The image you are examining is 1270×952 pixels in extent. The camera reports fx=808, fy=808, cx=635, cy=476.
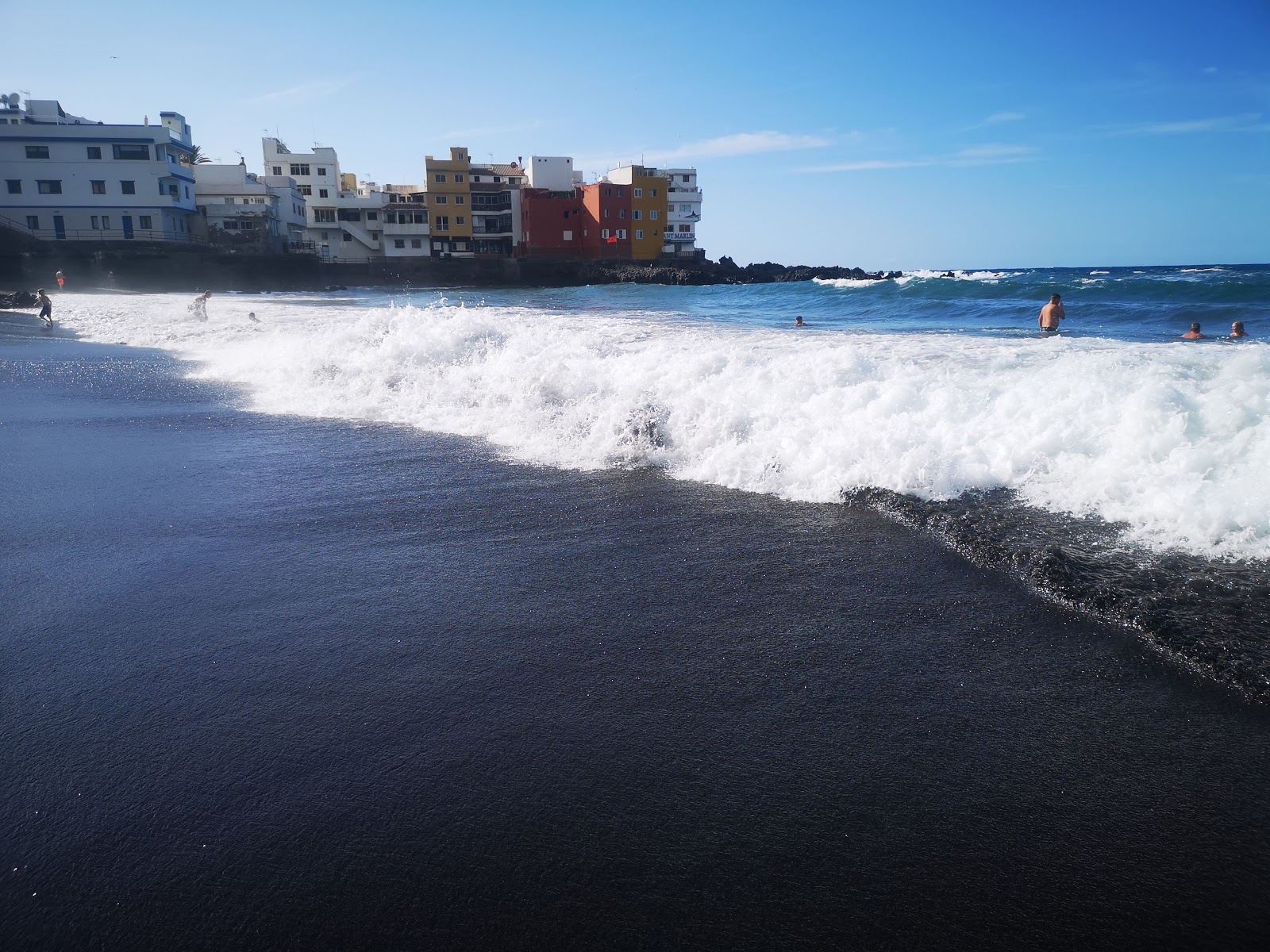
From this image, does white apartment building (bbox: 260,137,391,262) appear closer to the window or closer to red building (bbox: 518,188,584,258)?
red building (bbox: 518,188,584,258)

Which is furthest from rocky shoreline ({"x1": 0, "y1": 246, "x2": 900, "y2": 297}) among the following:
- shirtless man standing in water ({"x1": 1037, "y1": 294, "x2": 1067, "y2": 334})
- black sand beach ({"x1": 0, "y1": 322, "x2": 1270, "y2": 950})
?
shirtless man standing in water ({"x1": 1037, "y1": 294, "x2": 1067, "y2": 334})

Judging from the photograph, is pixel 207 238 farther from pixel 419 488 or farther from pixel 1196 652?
pixel 1196 652

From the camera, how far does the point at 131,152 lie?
50344 millimetres

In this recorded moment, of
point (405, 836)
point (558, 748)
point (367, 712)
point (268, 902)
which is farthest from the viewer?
point (367, 712)

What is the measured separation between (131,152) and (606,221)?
33.6m

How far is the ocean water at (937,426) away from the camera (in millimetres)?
4809

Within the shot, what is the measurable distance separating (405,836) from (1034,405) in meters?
6.12

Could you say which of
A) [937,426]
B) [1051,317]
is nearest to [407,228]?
[1051,317]

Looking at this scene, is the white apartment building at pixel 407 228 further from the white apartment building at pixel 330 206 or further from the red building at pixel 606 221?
the red building at pixel 606 221

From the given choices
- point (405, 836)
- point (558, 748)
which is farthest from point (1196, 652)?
point (405, 836)

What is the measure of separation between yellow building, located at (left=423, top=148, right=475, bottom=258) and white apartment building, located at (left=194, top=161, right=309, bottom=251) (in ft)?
32.9

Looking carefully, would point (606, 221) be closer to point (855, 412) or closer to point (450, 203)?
point (450, 203)

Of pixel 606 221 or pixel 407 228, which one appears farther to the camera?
pixel 606 221

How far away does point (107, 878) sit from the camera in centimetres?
271
